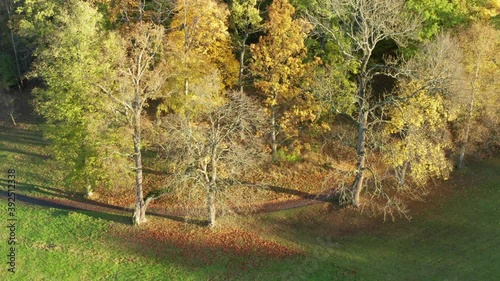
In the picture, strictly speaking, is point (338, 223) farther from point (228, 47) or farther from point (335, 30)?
point (228, 47)

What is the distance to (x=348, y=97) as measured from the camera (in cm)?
3169

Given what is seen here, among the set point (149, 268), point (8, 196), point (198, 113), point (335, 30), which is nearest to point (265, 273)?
point (149, 268)

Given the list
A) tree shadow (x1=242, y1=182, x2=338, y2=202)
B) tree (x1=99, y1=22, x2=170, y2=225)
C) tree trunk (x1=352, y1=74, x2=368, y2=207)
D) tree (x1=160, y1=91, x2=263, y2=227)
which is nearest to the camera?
tree (x1=160, y1=91, x2=263, y2=227)

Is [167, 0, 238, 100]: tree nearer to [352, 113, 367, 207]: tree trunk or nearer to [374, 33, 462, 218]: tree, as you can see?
[352, 113, 367, 207]: tree trunk

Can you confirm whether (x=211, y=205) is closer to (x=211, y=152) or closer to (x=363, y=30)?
(x=211, y=152)

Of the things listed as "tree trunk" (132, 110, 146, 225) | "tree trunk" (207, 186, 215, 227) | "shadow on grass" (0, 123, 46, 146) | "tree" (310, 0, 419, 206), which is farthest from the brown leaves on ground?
"shadow on grass" (0, 123, 46, 146)

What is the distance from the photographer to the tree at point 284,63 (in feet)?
105

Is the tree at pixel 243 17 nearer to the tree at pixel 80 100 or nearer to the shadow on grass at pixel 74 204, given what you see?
the tree at pixel 80 100

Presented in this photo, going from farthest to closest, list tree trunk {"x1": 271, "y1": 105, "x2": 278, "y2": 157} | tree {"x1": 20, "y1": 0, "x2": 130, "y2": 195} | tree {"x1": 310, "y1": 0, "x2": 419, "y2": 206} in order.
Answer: tree trunk {"x1": 271, "y1": 105, "x2": 278, "y2": 157} → tree {"x1": 20, "y1": 0, "x2": 130, "y2": 195} → tree {"x1": 310, "y1": 0, "x2": 419, "y2": 206}

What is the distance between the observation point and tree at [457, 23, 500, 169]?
32.1 m

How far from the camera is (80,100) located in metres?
30.4

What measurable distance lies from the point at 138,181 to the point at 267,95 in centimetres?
1102

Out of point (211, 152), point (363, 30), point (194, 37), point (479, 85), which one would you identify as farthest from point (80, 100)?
point (479, 85)

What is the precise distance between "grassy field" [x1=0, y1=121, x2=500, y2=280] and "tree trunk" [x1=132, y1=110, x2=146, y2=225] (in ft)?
2.53
